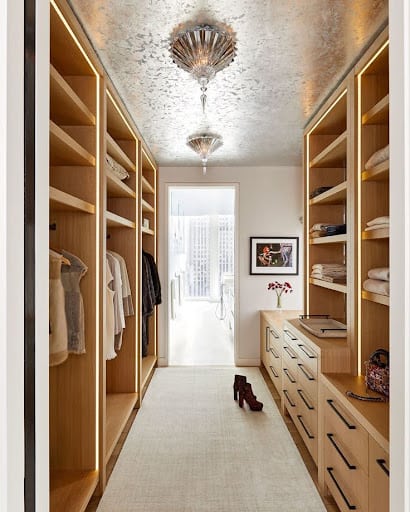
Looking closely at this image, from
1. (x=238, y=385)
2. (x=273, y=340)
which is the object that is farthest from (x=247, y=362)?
(x=238, y=385)

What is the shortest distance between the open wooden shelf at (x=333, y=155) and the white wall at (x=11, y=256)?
7.36ft

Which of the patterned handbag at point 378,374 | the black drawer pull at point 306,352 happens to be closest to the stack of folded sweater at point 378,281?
the patterned handbag at point 378,374

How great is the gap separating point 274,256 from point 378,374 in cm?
323

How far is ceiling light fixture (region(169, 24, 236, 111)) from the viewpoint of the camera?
197 centimetres

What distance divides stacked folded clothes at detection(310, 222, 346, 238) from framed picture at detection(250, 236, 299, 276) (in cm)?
172

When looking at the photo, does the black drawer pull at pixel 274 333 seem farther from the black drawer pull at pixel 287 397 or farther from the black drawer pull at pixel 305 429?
the black drawer pull at pixel 305 429

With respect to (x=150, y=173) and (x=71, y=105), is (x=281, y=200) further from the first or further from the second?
(x=71, y=105)

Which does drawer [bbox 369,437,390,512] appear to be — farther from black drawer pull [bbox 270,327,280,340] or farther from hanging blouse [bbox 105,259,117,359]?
black drawer pull [bbox 270,327,280,340]

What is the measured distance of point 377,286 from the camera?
211 cm

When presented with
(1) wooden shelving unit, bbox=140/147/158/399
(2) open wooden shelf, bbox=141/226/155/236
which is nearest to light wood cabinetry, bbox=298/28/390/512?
(2) open wooden shelf, bbox=141/226/155/236

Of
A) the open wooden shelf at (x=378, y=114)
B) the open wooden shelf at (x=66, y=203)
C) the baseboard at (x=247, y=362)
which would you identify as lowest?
the baseboard at (x=247, y=362)

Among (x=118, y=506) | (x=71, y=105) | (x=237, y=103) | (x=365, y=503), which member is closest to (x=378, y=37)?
(x=237, y=103)

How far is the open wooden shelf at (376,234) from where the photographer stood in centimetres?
200

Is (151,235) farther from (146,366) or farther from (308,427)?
(308,427)
